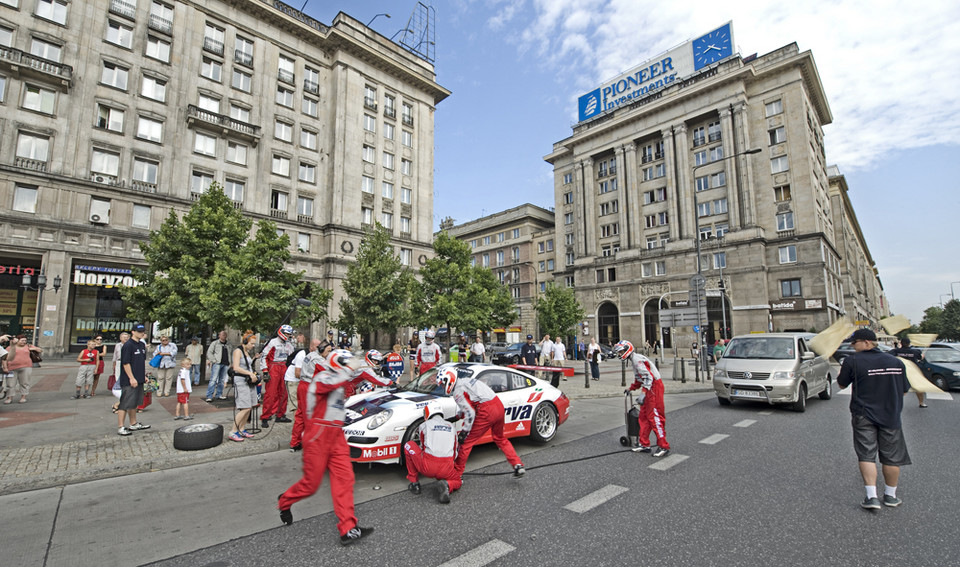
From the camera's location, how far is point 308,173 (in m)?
33.8

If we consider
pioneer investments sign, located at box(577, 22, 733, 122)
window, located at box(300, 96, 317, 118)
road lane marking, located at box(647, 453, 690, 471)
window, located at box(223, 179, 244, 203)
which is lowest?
road lane marking, located at box(647, 453, 690, 471)

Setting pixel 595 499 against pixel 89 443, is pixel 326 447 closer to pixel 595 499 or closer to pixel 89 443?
pixel 595 499

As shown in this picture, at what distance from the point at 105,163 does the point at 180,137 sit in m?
4.38

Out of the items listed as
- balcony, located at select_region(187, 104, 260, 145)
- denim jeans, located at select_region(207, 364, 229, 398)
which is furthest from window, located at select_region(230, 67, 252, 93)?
denim jeans, located at select_region(207, 364, 229, 398)

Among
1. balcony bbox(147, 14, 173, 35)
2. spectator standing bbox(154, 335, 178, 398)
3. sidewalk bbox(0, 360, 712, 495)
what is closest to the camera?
sidewalk bbox(0, 360, 712, 495)

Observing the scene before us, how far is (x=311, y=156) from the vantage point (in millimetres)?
33969

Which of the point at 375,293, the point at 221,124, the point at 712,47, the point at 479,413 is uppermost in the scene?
the point at 712,47

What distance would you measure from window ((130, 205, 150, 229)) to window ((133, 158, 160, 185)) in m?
1.75

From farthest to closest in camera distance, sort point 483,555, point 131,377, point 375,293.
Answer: point 375,293, point 131,377, point 483,555

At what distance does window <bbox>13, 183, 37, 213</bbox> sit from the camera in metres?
22.8

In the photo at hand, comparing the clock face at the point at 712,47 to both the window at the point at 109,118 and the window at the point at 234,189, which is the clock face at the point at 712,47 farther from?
the window at the point at 109,118

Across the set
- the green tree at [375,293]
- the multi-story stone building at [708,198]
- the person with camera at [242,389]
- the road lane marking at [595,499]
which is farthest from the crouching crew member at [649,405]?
the multi-story stone building at [708,198]

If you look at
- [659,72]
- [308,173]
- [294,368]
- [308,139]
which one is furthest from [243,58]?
[659,72]

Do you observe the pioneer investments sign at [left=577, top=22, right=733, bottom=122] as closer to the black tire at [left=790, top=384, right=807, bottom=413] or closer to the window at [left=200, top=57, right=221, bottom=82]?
the window at [left=200, top=57, right=221, bottom=82]
